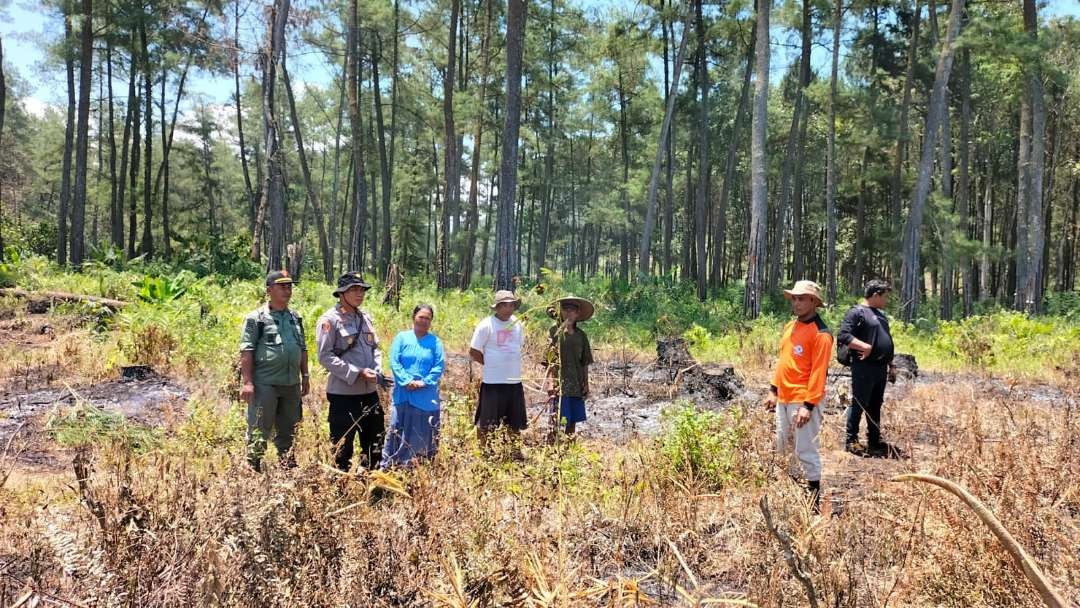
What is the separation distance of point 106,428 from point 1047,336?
53.1 ft

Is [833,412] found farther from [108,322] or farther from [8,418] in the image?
[108,322]

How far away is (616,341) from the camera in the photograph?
42.2 feet

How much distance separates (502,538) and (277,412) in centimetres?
270

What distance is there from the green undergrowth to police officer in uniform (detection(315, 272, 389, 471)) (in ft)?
6.66

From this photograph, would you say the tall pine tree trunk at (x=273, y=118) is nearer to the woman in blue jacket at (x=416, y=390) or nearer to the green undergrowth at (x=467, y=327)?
the green undergrowth at (x=467, y=327)

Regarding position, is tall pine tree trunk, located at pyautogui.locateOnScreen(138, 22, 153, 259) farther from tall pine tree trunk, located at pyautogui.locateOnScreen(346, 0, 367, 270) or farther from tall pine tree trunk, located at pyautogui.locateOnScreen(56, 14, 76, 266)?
tall pine tree trunk, located at pyautogui.locateOnScreen(346, 0, 367, 270)

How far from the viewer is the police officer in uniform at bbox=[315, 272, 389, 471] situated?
473cm

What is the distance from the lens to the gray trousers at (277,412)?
464cm

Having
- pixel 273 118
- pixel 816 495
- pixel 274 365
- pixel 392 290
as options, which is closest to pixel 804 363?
pixel 816 495

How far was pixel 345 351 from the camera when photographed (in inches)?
189

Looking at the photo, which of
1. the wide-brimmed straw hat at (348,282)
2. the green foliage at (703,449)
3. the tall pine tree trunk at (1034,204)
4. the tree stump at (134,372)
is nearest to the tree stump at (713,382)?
the green foliage at (703,449)

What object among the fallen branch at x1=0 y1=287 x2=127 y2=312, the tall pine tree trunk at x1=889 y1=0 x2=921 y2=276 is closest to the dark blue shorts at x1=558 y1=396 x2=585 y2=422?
the fallen branch at x1=0 y1=287 x2=127 y2=312

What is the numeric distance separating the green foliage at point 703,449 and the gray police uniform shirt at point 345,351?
2.36m

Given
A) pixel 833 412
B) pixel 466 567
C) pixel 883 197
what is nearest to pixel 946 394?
pixel 833 412
